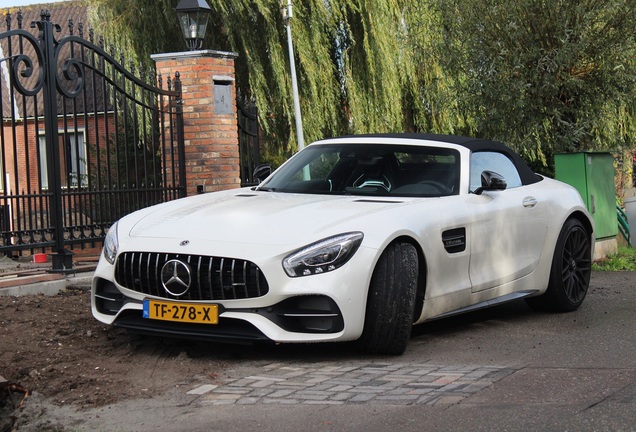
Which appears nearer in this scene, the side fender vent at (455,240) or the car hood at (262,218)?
the car hood at (262,218)

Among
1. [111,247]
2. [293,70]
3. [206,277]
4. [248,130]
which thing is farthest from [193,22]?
[293,70]

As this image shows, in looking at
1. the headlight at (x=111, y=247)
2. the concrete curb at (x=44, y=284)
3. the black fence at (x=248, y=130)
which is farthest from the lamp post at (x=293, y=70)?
the headlight at (x=111, y=247)

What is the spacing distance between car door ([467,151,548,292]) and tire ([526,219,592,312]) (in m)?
0.28

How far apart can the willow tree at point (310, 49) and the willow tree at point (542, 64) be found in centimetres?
610

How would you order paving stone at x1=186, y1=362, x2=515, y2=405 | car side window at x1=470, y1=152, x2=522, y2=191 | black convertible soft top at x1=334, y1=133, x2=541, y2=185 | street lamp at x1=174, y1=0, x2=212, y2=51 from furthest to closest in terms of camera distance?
street lamp at x1=174, y1=0, x2=212, y2=51 → black convertible soft top at x1=334, y1=133, x2=541, y2=185 → car side window at x1=470, y1=152, x2=522, y2=191 → paving stone at x1=186, y1=362, x2=515, y2=405

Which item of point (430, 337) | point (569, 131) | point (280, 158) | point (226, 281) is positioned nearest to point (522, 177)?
point (430, 337)

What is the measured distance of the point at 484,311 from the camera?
8.70 meters

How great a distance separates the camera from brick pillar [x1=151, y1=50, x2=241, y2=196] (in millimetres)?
12094

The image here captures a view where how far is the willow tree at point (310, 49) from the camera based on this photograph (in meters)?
21.5

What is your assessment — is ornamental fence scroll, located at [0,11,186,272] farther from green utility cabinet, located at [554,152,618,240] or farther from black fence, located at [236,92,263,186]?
green utility cabinet, located at [554,152,618,240]

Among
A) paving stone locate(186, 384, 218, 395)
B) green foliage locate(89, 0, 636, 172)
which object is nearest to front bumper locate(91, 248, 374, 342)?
paving stone locate(186, 384, 218, 395)

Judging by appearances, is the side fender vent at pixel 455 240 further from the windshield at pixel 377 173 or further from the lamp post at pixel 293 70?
the lamp post at pixel 293 70

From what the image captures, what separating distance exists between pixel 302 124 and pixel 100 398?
17.2 metres

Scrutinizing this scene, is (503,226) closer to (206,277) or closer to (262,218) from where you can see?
(262,218)
